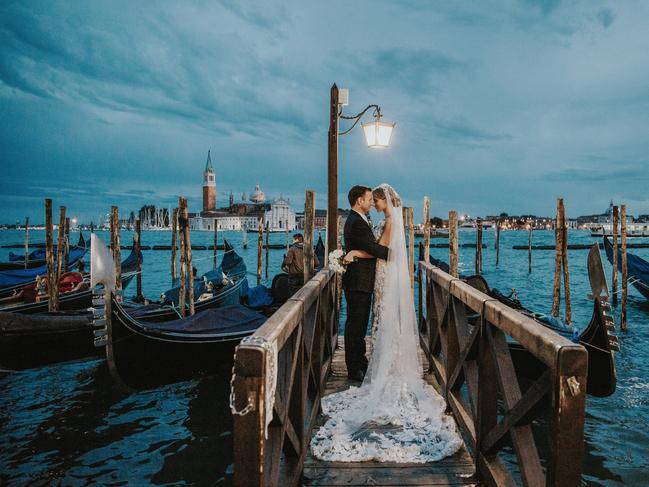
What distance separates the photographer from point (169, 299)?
931cm

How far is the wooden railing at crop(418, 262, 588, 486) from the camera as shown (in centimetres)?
139

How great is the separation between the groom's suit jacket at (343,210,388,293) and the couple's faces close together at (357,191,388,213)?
0.09 meters

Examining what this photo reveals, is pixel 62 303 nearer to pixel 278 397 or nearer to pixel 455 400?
pixel 455 400

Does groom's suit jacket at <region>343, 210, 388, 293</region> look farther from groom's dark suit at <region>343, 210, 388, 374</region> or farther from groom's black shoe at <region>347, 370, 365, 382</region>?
groom's black shoe at <region>347, 370, 365, 382</region>

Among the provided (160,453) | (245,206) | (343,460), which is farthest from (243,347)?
(245,206)

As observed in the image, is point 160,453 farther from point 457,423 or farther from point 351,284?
point 457,423

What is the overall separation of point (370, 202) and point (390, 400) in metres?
1.51

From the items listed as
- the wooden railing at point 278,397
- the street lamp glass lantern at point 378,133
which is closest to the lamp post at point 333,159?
the street lamp glass lantern at point 378,133

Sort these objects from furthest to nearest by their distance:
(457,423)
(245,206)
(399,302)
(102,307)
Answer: (245,206), (102,307), (399,302), (457,423)

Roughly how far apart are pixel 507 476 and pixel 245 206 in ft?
373

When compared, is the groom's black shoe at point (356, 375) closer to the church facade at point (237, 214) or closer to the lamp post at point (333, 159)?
the lamp post at point (333, 159)

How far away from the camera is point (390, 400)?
10.5ft

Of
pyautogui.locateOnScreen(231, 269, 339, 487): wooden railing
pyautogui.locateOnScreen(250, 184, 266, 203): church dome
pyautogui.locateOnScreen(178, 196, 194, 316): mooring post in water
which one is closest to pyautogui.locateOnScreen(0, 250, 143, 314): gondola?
pyautogui.locateOnScreen(178, 196, 194, 316): mooring post in water

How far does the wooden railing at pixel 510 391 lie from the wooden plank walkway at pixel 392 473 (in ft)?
0.34
